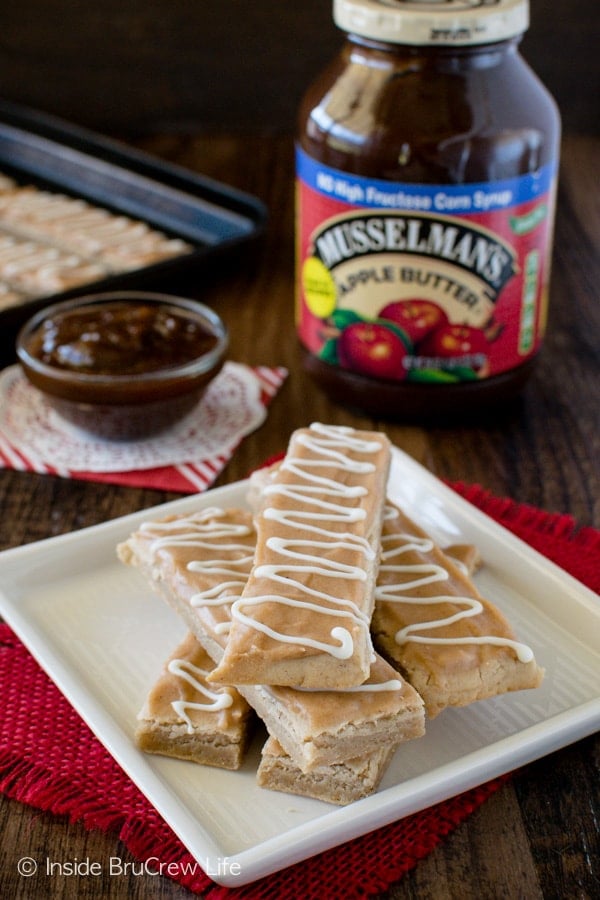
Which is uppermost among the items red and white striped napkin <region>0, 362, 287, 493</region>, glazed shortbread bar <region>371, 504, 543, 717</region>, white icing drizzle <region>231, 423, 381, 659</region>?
white icing drizzle <region>231, 423, 381, 659</region>

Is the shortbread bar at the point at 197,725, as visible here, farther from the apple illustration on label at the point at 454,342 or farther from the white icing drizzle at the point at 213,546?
the apple illustration on label at the point at 454,342

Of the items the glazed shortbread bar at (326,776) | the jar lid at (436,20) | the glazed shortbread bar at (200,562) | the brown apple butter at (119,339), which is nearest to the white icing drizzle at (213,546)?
the glazed shortbread bar at (200,562)

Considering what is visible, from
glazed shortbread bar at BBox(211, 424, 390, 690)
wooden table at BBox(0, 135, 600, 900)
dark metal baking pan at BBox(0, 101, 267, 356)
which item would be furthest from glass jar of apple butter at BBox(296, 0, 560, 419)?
dark metal baking pan at BBox(0, 101, 267, 356)

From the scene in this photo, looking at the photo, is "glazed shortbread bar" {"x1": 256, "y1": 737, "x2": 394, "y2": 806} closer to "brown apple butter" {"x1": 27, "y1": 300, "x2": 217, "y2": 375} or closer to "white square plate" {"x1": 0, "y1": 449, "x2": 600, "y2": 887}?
"white square plate" {"x1": 0, "y1": 449, "x2": 600, "y2": 887}

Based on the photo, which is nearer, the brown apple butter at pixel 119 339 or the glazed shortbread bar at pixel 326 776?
the glazed shortbread bar at pixel 326 776

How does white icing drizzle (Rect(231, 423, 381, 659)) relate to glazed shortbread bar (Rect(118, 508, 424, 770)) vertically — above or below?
above

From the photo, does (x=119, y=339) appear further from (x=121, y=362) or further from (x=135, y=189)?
(x=135, y=189)

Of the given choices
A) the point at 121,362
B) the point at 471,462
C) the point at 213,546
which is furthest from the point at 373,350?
the point at 213,546
